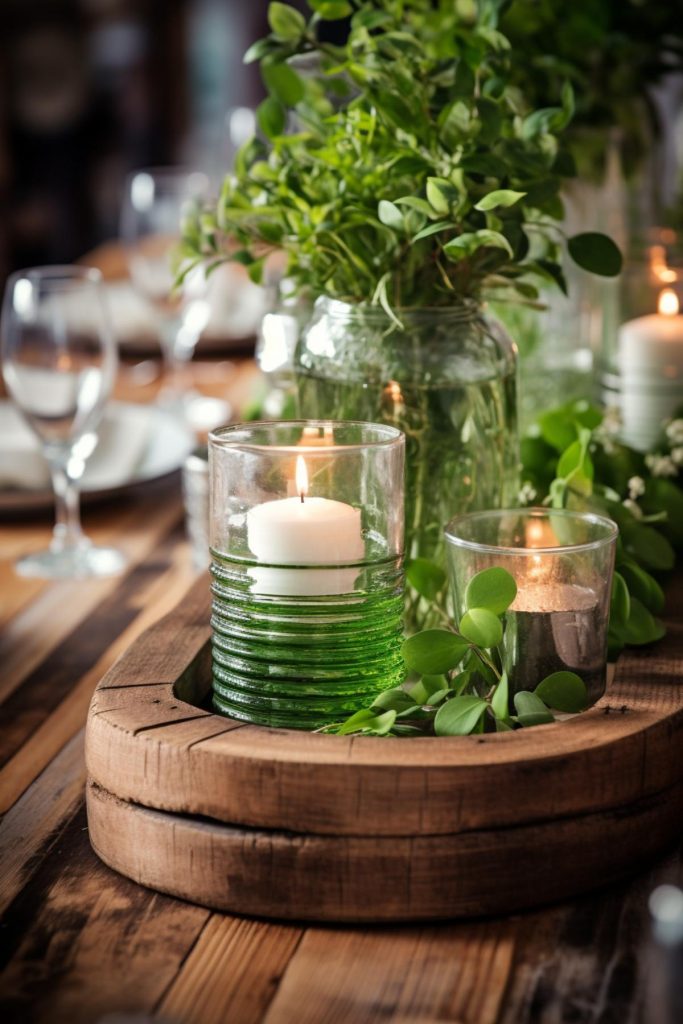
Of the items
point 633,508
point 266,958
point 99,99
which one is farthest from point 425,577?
point 99,99

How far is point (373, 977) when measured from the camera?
0.59 meters

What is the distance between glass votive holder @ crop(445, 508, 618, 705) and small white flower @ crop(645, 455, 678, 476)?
0.33 m

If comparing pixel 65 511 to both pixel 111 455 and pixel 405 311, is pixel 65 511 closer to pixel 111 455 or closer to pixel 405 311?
pixel 111 455

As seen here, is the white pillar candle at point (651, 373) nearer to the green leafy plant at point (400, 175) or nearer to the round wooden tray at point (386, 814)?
the green leafy plant at point (400, 175)

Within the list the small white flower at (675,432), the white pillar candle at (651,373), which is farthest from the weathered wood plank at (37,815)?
the white pillar candle at (651,373)

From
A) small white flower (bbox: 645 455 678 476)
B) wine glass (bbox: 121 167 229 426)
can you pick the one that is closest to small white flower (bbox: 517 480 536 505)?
small white flower (bbox: 645 455 678 476)

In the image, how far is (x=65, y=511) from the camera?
1.30 m

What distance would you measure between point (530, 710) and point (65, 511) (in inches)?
28.1

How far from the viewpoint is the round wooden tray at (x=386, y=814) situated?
0.62 m

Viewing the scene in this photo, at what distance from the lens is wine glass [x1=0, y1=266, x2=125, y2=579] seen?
4.04 ft

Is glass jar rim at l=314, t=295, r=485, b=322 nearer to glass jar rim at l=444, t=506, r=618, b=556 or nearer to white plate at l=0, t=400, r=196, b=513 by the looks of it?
glass jar rim at l=444, t=506, r=618, b=556

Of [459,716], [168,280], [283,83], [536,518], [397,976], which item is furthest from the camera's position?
[168,280]

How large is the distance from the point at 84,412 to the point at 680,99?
133cm

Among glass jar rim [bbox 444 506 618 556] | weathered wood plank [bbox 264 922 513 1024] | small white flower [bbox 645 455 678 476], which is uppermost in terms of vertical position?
glass jar rim [bbox 444 506 618 556]
